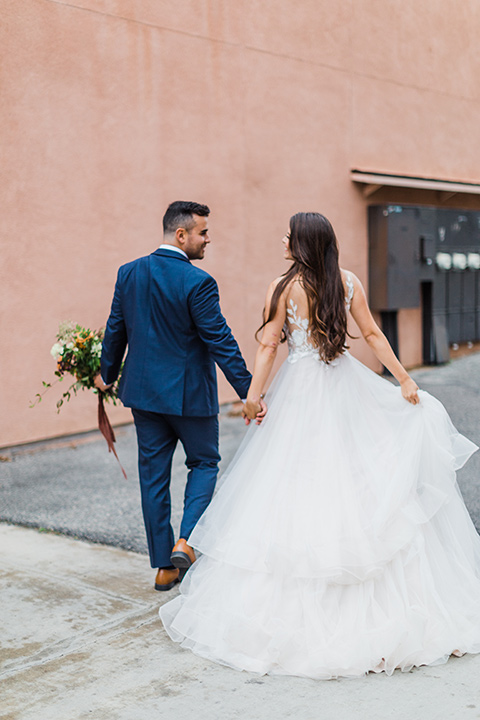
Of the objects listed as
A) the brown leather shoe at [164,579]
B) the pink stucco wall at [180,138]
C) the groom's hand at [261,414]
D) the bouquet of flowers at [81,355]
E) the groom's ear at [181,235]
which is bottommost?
the brown leather shoe at [164,579]

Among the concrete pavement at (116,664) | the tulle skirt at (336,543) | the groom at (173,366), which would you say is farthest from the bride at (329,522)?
the groom at (173,366)

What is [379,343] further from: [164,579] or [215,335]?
[164,579]

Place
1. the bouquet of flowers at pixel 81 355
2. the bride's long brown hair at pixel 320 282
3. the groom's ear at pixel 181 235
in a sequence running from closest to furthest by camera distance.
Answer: the bride's long brown hair at pixel 320 282 → the groom's ear at pixel 181 235 → the bouquet of flowers at pixel 81 355

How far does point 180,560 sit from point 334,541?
0.91 meters

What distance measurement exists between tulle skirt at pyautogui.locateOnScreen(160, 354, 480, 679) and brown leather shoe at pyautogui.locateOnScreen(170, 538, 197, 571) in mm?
234

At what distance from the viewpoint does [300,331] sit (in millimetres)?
3719

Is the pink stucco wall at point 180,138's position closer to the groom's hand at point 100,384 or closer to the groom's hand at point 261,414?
the groom's hand at point 100,384

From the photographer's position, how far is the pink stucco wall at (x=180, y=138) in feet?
23.4

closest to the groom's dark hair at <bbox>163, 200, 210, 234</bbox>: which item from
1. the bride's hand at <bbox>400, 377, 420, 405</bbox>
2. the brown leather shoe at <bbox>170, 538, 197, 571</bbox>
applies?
the bride's hand at <bbox>400, 377, 420, 405</bbox>

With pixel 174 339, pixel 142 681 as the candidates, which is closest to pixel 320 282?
pixel 174 339

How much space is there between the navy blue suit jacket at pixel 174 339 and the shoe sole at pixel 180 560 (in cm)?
68

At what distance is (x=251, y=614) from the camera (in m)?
3.30

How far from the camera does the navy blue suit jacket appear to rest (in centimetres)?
393

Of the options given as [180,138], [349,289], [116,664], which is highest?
[180,138]
